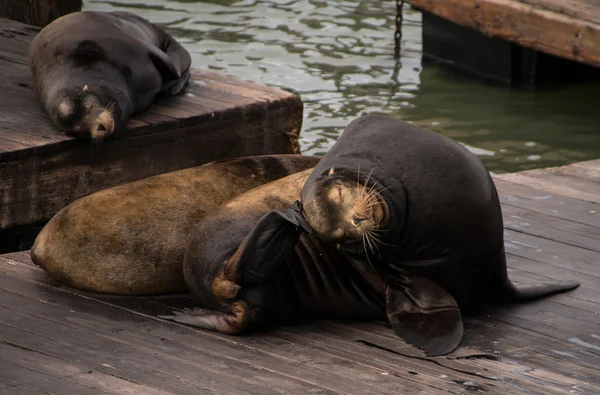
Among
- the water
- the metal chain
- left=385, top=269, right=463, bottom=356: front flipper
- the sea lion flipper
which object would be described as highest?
left=385, top=269, right=463, bottom=356: front flipper

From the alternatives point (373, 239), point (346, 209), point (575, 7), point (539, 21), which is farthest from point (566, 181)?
point (539, 21)

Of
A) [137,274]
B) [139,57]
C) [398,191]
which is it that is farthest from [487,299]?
[139,57]

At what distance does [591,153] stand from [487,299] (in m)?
4.96

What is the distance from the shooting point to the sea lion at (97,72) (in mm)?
5961

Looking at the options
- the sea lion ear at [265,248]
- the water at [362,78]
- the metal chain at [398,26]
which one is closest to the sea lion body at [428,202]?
the sea lion ear at [265,248]

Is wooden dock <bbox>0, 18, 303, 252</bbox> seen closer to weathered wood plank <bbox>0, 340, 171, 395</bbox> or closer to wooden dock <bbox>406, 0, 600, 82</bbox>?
weathered wood plank <bbox>0, 340, 171, 395</bbox>

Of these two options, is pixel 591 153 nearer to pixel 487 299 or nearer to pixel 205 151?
pixel 205 151

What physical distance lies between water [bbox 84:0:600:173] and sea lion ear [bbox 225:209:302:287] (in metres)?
4.73

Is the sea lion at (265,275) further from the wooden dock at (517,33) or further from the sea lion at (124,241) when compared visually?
the wooden dock at (517,33)

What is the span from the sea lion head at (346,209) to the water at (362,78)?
4.76 metres

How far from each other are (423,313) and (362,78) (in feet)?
23.3

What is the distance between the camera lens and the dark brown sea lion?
13.1 ft

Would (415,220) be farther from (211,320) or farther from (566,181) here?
(566,181)

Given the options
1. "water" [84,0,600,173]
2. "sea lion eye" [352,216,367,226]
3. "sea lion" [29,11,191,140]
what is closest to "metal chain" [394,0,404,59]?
"water" [84,0,600,173]
